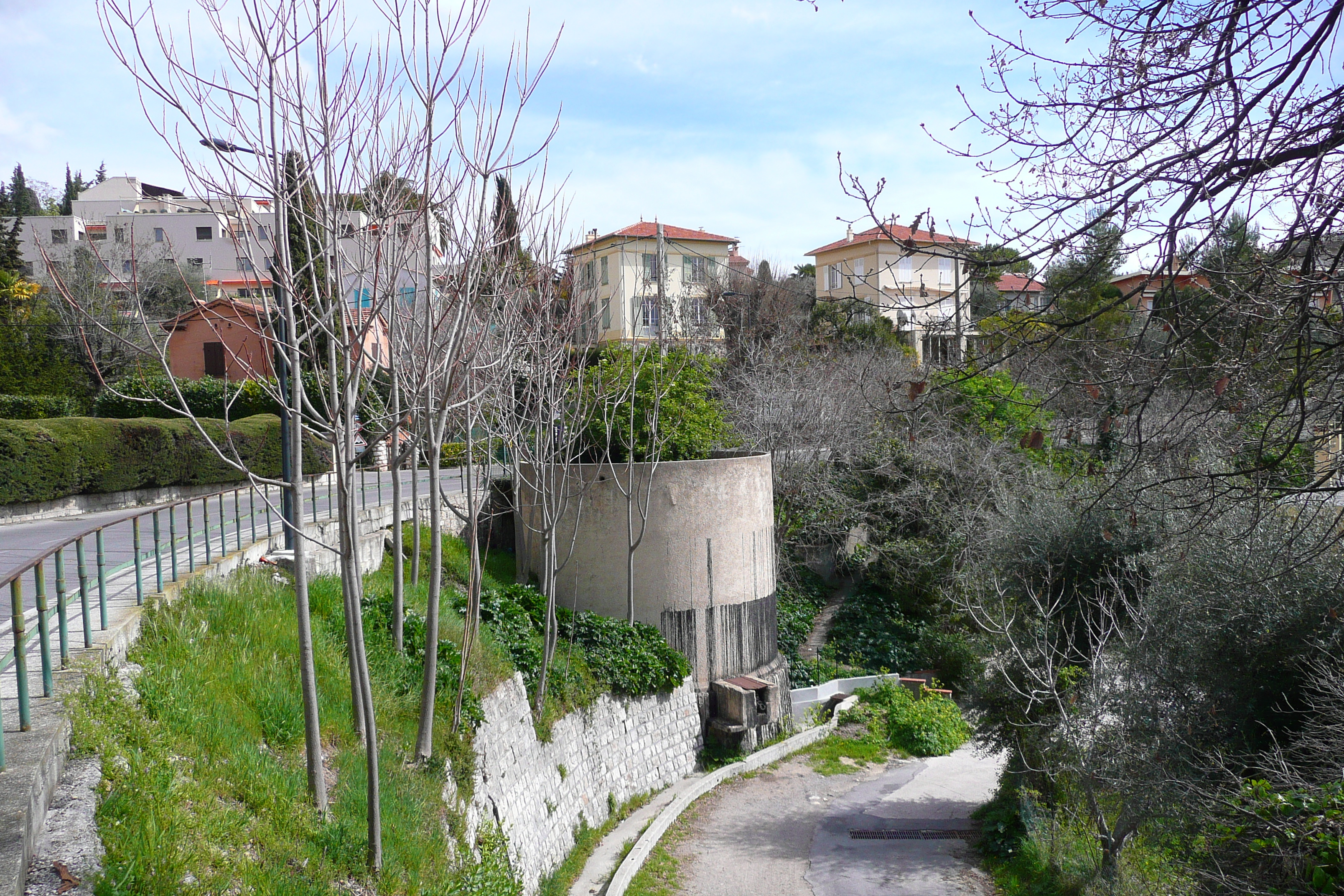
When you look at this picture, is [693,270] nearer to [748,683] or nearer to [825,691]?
[825,691]

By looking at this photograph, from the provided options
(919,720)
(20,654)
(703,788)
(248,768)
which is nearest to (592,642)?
(703,788)

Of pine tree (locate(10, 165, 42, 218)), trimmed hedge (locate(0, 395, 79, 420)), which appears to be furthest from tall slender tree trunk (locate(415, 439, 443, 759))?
pine tree (locate(10, 165, 42, 218))

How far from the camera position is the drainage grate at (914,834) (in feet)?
43.1

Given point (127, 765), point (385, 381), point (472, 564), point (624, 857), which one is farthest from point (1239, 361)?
point (624, 857)

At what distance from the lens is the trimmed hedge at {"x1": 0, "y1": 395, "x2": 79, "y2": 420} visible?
22.8m

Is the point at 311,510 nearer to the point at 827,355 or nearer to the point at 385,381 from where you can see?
the point at 385,381

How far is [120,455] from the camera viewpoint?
16.4 meters

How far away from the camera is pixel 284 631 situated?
279 inches

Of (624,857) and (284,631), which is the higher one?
(284,631)

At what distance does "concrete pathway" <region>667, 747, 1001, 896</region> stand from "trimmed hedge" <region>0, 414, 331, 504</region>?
8.08m

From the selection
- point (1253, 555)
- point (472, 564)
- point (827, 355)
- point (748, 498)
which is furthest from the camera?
point (827, 355)

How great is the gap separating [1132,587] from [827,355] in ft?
56.2

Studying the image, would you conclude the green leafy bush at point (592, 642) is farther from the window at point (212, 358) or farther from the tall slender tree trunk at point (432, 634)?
the window at point (212, 358)

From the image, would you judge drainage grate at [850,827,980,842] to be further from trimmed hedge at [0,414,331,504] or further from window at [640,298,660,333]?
window at [640,298,660,333]
